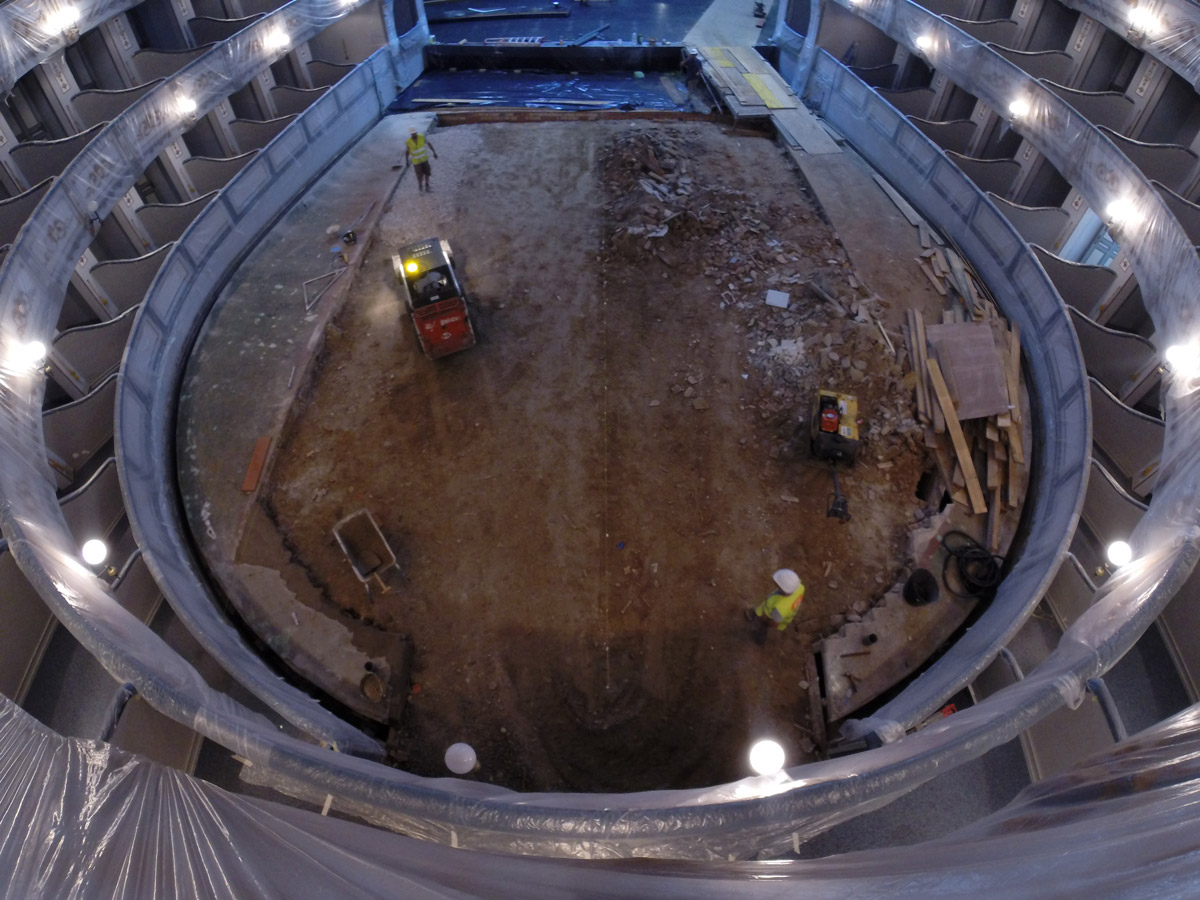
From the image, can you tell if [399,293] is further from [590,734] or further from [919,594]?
[919,594]

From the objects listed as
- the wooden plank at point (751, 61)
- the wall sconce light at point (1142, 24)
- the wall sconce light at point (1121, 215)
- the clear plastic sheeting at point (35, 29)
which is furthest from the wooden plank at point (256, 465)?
the wooden plank at point (751, 61)

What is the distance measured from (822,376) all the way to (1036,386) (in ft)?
10.5

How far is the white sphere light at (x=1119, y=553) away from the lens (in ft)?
20.0

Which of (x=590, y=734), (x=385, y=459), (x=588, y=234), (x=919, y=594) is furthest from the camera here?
(x=588, y=234)

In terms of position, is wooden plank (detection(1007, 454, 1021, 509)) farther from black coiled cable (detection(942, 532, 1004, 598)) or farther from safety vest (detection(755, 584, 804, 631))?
safety vest (detection(755, 584, 804, 631))

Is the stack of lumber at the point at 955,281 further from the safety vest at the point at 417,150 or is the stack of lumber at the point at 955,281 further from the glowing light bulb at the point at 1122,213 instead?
the safety vest at the point at 417,150

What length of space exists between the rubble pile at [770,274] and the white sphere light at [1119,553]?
108 inches

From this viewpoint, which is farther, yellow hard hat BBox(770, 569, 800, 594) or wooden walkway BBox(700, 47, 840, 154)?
wooden walkway BBox(700, 47, 840, 154)

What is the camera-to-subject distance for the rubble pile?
9258 millimetres

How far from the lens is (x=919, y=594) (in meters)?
7.52

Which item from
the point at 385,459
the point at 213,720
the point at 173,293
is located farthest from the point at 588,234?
the point at 213,720

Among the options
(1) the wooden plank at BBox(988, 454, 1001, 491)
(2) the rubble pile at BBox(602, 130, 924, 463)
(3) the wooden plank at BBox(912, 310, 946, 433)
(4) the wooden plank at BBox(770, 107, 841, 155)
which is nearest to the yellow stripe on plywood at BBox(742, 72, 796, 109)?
(4) the wooden plank at BBox(770, 107, 841, 155)

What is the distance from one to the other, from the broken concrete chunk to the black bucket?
4794 millimetres

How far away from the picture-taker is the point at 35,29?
9352 mm
